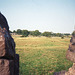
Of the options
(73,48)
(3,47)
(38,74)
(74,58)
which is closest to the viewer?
(3,47)

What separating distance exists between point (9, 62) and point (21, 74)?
17.7 feet

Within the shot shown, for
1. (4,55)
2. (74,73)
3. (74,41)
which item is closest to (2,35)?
(4,55)

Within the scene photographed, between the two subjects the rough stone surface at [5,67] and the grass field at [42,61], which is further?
the grass field at [42,61]

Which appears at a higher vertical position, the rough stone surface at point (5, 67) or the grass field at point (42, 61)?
the rough stone surface at point (5, 67)

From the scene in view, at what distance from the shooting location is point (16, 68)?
5.71 meters

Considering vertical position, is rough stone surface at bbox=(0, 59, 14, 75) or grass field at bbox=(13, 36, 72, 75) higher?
rough stone surface at bbox=(0, 59, 14, 75)

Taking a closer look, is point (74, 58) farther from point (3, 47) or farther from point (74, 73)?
point (3, 47)

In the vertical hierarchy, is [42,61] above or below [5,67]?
below

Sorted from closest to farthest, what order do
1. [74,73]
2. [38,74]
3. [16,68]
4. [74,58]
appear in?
[16,68], [74,73], [38,74], [74,58]

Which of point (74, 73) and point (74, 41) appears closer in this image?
point (74, 73)

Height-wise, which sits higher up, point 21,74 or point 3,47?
point 3,47

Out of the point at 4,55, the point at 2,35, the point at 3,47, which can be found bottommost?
the point at 4,55

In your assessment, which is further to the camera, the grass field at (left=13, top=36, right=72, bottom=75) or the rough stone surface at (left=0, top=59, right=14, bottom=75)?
the grass field at (left=13, top=36, right=72, bottom=75)

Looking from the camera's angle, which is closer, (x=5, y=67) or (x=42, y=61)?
(x=5, y=67)
